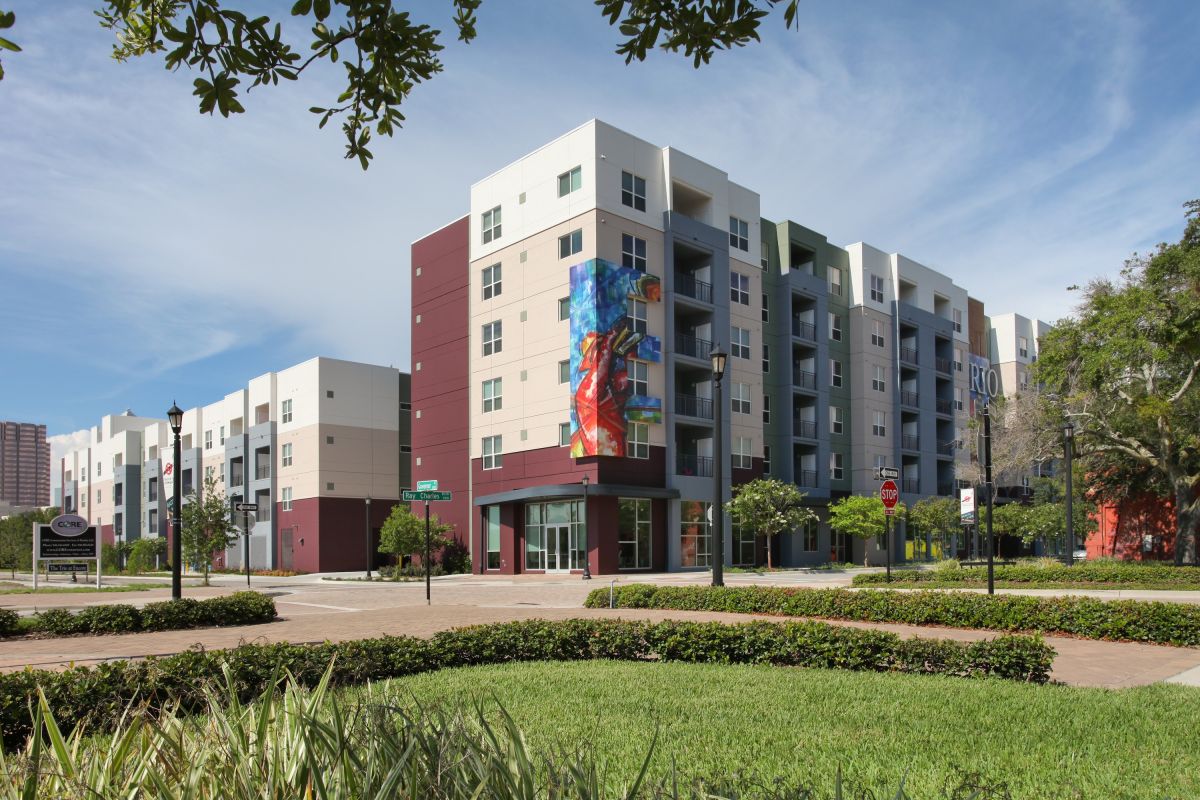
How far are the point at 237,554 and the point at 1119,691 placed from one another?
66031mm

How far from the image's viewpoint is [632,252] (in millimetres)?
41938

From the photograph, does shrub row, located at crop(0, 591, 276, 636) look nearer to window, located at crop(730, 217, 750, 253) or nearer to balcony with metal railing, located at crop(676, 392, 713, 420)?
balcony with metal railing, located at crop(676, 392, 713, 420)

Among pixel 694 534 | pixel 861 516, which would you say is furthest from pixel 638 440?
pixel 861 516

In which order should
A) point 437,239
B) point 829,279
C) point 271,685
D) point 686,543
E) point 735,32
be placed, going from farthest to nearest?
1. point 829,279
2. point 437,239
3. point 686,543
4. point 735,32
5. point 271,685

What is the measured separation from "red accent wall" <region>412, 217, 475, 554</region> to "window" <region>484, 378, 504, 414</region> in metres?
1.72

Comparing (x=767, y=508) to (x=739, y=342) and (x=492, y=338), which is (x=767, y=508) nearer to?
(x=739, y=342)

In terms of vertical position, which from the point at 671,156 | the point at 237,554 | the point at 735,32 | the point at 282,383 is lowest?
the point at 237,554

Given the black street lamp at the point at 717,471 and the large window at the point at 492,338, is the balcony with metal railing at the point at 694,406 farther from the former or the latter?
the black street lamp at the point at 717,471

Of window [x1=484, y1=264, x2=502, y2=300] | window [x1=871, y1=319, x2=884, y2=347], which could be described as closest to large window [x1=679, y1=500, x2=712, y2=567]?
window [x1=484, y1=264, x2=502, y2=300]

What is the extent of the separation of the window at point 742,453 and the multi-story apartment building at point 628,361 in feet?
0.46

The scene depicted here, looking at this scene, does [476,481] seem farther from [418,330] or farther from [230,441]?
[230,441]

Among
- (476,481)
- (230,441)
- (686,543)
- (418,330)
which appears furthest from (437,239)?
(230,441)

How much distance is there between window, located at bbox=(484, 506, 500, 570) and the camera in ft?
147

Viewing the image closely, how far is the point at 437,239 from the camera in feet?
167
